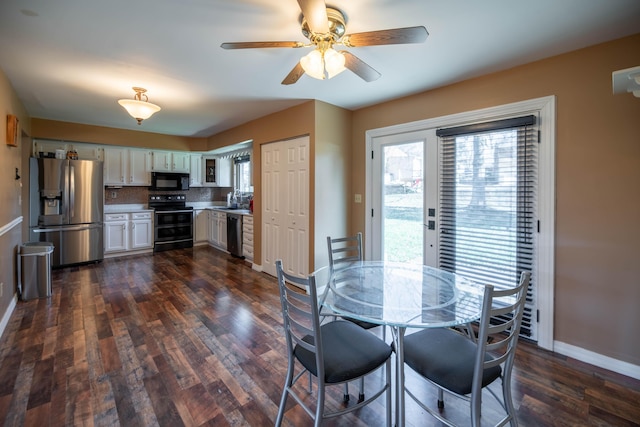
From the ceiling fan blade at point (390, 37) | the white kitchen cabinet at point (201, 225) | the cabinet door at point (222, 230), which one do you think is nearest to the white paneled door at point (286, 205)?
the cabinet door at point (222, 230)

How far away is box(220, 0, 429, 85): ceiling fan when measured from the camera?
1550 millimetres

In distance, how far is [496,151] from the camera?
2.72m

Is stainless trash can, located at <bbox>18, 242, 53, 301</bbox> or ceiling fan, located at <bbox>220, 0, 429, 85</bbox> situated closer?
ceiling fan, located at <bbox>220, 0, 429, 85</bbox>

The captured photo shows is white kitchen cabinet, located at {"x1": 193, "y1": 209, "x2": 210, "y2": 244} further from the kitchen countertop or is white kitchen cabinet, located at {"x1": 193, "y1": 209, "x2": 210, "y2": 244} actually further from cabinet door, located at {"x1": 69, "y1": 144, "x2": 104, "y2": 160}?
cabinet door, located at {"x1": 69, "y1": 144, "x2": 104, "y2": 160}

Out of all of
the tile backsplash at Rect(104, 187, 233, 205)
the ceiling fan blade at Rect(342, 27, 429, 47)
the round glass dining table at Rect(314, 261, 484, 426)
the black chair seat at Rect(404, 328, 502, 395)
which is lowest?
the black chair seat at Rect(404, 328, 502, 395)

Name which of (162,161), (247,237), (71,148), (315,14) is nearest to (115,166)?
(71,148)

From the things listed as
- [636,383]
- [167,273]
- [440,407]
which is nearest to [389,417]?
[440,407]

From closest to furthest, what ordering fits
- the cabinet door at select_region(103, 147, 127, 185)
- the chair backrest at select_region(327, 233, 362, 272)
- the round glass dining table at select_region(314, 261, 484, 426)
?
the round glass dining table at select_region(314, 261, 484, 426)
the chair backrest at select_region(327, 233, 362, 272)
the cabinet door at select_region(103, 147, 127, 185)

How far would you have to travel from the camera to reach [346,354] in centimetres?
157

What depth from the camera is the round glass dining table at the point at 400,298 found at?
1.53m

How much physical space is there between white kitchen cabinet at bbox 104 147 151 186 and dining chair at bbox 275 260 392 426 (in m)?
5.53

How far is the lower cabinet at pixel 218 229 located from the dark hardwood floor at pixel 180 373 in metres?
2.44

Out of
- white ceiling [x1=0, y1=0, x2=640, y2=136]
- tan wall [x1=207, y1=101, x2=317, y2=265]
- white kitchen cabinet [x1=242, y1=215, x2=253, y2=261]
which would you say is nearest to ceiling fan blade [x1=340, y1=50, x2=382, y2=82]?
white ceiling [x1=0, y1=0, x2=640, y2=136]

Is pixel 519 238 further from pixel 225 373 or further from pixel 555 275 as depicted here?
pixel 225 373
